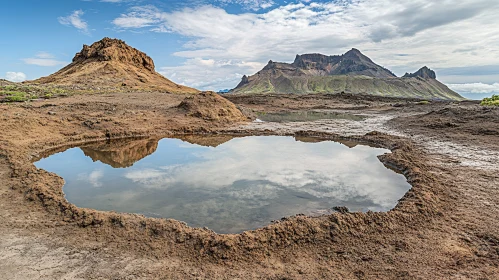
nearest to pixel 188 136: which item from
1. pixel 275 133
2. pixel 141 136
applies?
pixel 141 136

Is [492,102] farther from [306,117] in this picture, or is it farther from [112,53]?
[112,53]

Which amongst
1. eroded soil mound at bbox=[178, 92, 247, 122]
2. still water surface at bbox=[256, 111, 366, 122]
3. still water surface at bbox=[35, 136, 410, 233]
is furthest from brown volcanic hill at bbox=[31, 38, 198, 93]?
still water surface at bbox=[35, 136, 410, 233]

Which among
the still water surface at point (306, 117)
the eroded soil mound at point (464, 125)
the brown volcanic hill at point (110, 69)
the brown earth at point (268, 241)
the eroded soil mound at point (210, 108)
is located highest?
the brown volcanic hill at point (110, 69)

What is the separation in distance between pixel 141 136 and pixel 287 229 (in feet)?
39.8

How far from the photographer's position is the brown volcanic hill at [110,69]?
136 ft

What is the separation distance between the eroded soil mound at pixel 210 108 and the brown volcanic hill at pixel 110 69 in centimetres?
2181

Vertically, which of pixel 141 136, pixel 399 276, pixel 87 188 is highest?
pixel 141 136

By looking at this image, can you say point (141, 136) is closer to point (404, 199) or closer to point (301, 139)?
point (301, 139)

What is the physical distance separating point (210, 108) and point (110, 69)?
110 ft

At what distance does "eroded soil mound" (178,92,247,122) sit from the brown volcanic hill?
21812 millimetres

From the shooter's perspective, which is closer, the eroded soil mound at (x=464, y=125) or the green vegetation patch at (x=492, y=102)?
the eroded soil mound at (x=464, y=125)

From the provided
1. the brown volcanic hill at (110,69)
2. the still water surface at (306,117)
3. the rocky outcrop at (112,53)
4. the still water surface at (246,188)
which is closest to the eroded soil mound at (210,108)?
the still water surface at (306,117)

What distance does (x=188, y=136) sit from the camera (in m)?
16.3

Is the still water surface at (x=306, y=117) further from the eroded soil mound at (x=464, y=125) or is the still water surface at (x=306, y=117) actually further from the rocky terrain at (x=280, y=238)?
the rocky terrain at (x=280, y=238)
